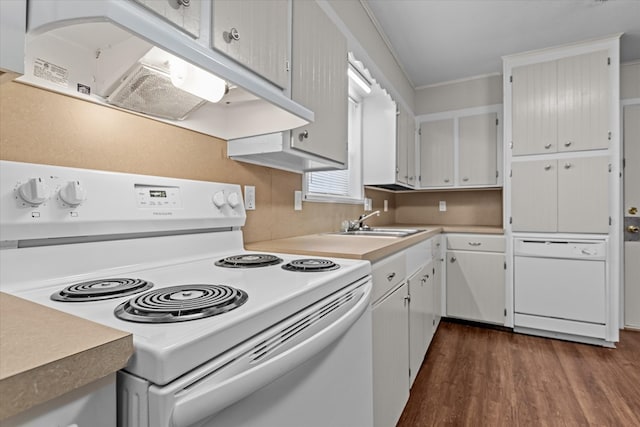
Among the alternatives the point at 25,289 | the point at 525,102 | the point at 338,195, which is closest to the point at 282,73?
the point at 25,289

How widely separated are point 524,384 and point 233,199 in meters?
2.11

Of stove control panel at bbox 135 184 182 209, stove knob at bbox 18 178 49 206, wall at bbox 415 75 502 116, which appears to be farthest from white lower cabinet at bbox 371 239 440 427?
wall at bbox 415 75 502 116

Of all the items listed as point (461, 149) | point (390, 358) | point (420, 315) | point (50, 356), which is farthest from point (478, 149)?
point (50, 356)

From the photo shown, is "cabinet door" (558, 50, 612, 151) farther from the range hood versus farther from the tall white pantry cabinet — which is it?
the range hood

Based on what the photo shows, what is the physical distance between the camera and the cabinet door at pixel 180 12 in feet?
2.44

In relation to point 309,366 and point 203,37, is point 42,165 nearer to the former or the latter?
point 203,37

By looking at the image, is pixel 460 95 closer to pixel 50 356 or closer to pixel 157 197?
pixel 157 197

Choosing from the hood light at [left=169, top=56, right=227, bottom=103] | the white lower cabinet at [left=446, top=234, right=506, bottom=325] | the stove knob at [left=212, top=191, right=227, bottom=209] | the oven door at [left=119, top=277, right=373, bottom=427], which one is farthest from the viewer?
the white lower cabinet at [left=446, top=234, right=506, bottom=325]

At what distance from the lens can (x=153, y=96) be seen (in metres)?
1.04

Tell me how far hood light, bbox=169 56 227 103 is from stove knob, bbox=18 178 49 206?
1.48 feet

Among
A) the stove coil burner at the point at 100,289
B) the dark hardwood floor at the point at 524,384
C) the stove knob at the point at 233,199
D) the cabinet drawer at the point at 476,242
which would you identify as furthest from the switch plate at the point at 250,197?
the cabinet drawer at the point at 476,242

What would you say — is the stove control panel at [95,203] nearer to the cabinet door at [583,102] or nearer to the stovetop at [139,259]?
the stovetop at [139,259]

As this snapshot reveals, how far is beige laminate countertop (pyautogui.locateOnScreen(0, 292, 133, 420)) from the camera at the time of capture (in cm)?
33

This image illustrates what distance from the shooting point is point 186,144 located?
4.19 ft
